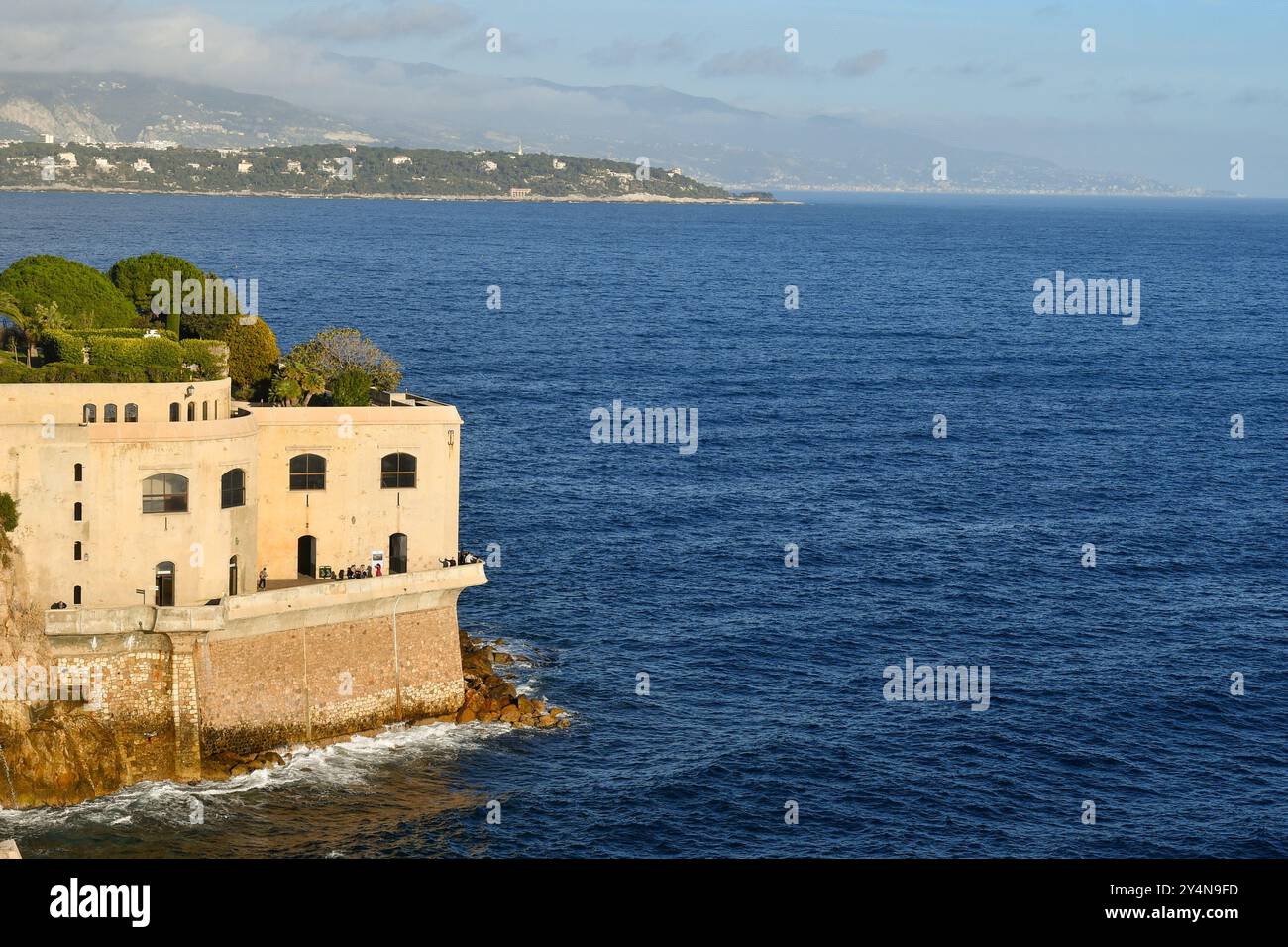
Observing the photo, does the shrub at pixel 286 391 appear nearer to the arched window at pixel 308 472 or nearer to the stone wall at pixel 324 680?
the arched window at pixel 308 472

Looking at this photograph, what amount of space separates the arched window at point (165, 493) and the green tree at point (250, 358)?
14365mm

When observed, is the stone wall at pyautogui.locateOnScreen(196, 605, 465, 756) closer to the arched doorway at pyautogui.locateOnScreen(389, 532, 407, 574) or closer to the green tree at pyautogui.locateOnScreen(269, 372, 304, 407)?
the arched doorway at pyautogui.locateOnScreen(389, 532, 407, 574)

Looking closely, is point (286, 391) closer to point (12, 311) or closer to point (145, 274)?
point (12, 311)

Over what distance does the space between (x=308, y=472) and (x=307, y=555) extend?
11.1 ft

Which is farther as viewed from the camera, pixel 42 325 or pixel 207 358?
pixel 42 325

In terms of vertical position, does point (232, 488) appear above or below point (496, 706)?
above

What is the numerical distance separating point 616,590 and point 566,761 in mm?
22027

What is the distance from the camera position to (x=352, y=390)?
66.4m

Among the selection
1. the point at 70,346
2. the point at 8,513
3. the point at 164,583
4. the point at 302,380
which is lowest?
the point at 164,583

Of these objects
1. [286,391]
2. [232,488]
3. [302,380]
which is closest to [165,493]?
[232,488]

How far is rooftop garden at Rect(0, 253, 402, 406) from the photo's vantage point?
60844mm

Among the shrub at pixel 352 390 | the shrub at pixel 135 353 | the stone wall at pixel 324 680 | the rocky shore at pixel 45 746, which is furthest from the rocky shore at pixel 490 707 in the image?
the shrub at pixel 135 353

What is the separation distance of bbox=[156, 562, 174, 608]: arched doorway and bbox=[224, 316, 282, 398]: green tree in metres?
15.2
